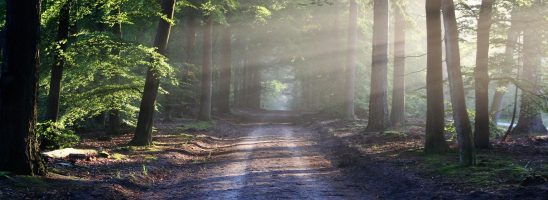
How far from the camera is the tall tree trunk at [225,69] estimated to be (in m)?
38.6

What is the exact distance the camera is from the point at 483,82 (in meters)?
15.4

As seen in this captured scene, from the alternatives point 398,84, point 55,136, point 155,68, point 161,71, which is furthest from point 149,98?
point 398,84

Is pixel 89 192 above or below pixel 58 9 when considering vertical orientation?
below

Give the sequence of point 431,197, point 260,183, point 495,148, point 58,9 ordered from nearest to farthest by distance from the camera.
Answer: point 431,197, point 260,183, point 58,9, point 495,148

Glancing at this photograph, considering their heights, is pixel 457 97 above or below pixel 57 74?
below

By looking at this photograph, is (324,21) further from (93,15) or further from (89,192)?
(89,192)

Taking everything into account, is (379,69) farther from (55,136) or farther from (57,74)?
(55,136)

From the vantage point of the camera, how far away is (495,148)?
50.6ft

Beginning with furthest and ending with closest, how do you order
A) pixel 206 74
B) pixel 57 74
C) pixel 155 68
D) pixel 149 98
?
pixel 206 74 < pixel 149 98 < pixel 155 68 < pixel 57 74

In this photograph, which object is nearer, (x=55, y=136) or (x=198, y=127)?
(x=55, y=136)

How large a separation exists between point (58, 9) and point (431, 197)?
1165cm

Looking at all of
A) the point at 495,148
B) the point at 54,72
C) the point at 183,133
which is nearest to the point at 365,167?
the point at 495,148

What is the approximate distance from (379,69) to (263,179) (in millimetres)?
13264

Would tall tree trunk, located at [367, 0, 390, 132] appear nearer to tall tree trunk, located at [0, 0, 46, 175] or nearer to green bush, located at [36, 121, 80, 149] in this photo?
green bush, located at [36, 121, 80, 149]
